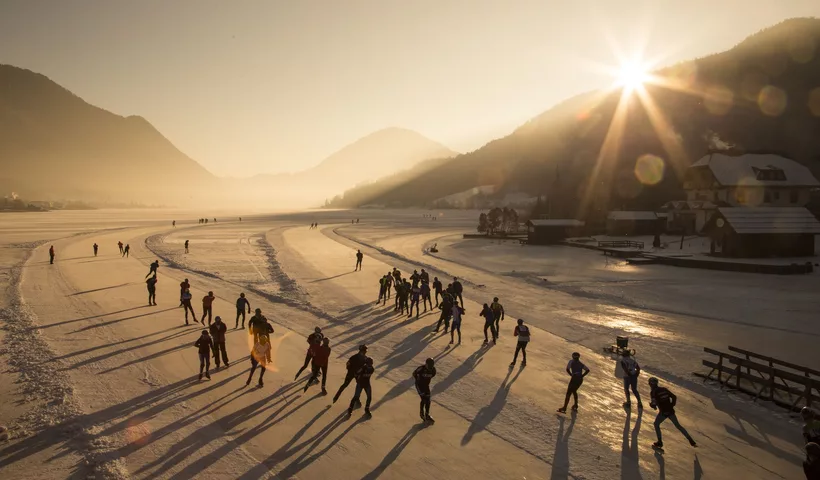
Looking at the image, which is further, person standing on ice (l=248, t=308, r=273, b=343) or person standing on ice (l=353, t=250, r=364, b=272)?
person standing on ice (l=353, t=250, r=364, b=272)

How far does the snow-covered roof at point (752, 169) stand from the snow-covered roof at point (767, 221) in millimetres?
17103

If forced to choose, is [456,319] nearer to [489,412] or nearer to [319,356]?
[489,412]

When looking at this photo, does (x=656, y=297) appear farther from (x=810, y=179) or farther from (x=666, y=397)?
(x=810, y=179)

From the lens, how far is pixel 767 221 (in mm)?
38688

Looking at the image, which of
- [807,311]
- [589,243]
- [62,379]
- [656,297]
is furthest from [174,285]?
[589,243]

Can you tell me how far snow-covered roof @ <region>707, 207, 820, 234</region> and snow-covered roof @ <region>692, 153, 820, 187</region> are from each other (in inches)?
673

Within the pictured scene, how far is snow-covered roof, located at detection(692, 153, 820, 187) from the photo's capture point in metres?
55.5

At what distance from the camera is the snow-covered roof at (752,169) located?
55.5 meters

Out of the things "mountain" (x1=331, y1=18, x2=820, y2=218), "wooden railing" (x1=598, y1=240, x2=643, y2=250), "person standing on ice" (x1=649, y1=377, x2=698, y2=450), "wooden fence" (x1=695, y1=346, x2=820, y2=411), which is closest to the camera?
"person standing on ice" (x1=649, y1=377, x2=698, y2=450)

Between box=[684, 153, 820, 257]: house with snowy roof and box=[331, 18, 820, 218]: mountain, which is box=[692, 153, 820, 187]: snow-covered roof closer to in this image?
box=[684, 153, 820, 257]: house with snowy roof

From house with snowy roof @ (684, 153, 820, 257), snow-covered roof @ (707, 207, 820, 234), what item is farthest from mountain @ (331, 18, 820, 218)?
snow-covered roof @ (707, 207, 820, 234)

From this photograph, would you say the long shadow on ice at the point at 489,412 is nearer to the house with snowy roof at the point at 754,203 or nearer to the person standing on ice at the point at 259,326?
the person standing on ice at the point at 259,326

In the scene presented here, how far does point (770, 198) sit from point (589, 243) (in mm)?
23878

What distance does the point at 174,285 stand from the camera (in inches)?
1080
